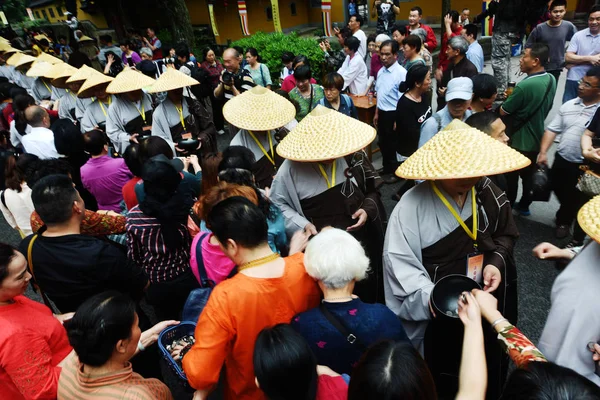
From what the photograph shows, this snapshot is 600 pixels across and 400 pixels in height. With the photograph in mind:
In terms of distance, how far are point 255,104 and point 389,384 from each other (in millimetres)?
2919

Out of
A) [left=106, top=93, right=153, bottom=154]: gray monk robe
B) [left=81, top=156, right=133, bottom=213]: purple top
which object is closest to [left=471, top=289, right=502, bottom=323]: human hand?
[left=81, top=156, right=133, bottom=213]: purple top

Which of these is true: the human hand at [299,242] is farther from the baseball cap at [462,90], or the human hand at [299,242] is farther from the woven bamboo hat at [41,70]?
the woven bamboo hat at [41,70]

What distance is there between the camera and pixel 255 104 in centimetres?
356

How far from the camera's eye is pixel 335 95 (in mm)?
4730

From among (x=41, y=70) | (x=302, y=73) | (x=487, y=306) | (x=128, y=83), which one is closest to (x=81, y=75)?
(x=128, y=83)

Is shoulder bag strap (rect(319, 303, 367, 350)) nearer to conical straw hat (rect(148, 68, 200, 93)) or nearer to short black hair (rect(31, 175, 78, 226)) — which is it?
short black hair (rect(31, 175, 78, 226))

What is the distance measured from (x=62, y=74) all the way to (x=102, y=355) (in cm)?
639

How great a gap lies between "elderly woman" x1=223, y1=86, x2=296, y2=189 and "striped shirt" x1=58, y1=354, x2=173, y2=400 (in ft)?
7.12

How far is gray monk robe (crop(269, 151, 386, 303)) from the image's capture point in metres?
2.80

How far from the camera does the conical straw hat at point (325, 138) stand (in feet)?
8.13

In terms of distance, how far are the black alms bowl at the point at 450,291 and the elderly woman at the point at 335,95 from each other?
3315 millimetres

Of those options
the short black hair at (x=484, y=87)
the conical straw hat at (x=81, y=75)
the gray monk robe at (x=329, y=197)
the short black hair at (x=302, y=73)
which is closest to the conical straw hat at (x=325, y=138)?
the gray monk robe at (x=329, y=197)

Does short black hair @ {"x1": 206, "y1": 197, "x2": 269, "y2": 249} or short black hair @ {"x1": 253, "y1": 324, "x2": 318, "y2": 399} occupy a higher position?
short black hair @ {"x1": 206, "y1": 197, "x2": 269, "y2": 249}

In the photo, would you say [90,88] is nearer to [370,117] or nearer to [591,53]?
[370,117]
